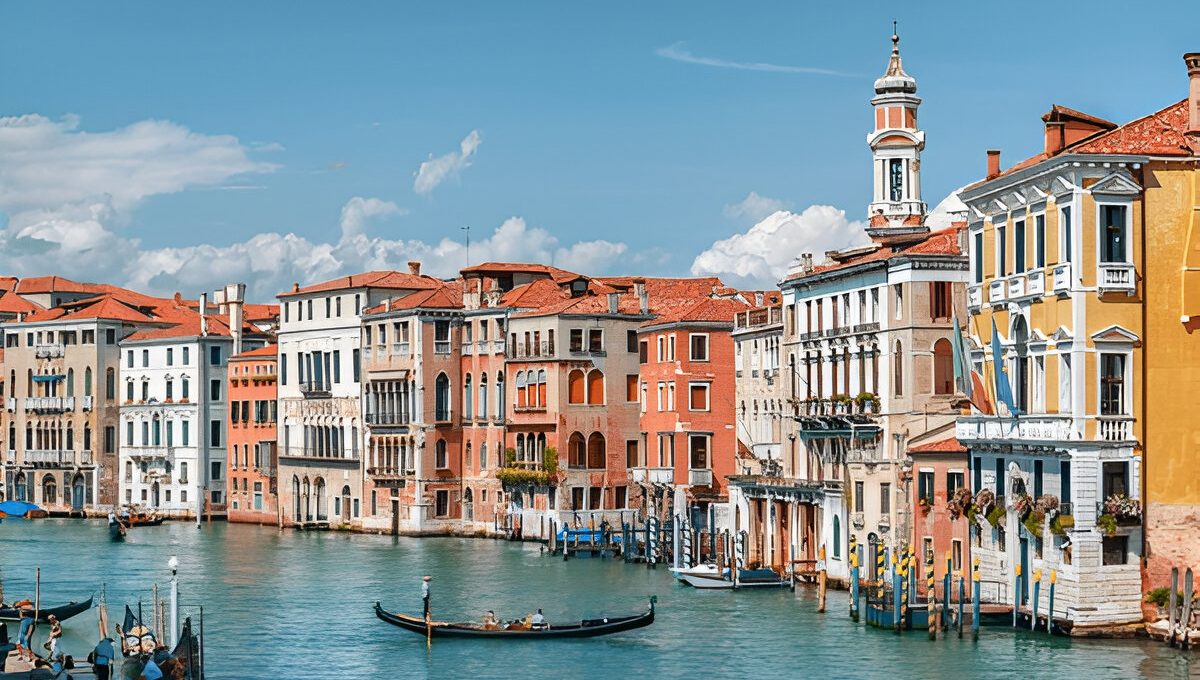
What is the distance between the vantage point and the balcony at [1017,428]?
99.3 feet

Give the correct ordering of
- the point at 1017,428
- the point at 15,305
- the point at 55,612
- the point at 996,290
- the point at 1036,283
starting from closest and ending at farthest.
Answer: the point at 1036,283 → the point at 1017,428 → the point at 996,290 → the point at 55,612 → the point at 15,305

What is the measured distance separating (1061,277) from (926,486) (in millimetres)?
6534

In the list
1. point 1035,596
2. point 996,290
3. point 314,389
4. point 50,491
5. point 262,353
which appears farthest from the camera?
point 50,491

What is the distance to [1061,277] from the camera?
3041cm

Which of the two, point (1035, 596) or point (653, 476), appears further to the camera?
point (653, 476)

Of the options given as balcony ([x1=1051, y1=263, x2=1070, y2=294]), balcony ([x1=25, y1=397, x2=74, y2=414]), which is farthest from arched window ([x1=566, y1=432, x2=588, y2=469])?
balcony ([x1=1051, y1=263, x2=1070, y2=294])

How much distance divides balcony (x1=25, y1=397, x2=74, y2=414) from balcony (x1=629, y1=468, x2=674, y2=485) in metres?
28.0

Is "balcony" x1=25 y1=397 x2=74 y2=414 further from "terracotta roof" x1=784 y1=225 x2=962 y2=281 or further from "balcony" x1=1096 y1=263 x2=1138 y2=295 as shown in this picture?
"balcony" x1=1096 y1=263 x2=1138 y2=295

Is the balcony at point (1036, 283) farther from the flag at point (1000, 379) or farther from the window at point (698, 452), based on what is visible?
the window at point (698, 452)

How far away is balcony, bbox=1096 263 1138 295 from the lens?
1180 inches

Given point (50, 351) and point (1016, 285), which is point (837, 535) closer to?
point (1016, 285)

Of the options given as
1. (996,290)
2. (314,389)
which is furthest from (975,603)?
(314,389)

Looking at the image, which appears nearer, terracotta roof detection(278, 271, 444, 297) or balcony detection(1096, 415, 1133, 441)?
balcony detection(1096, 415, 1133, 441)

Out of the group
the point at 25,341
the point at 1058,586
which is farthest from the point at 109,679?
the point at 25,341
